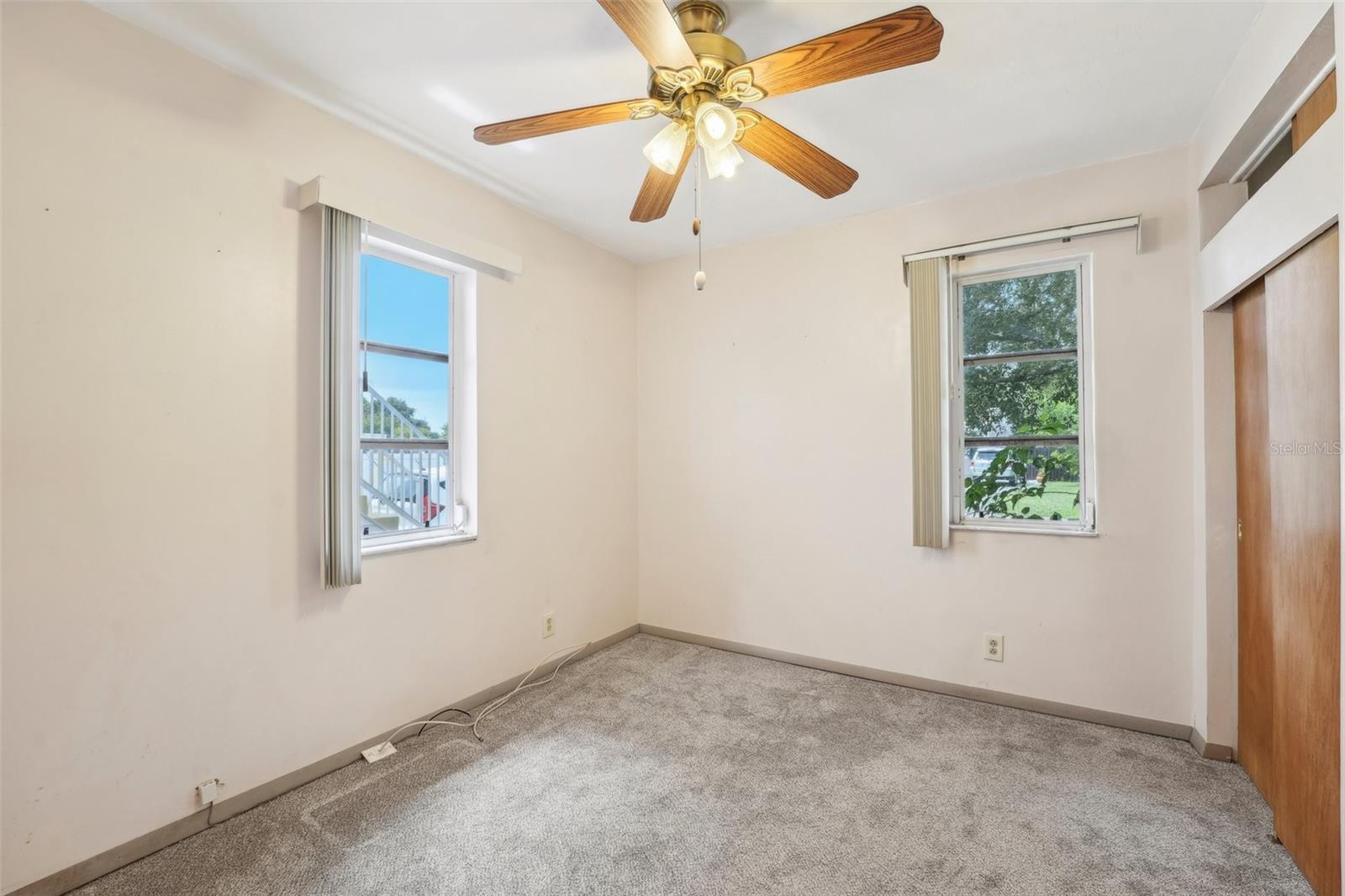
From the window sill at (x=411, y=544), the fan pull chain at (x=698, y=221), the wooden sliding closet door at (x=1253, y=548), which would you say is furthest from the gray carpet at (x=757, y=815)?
the fan pull chain at (x=698, y=221)

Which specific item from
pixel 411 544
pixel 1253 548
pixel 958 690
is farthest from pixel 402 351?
pixel 1253 548

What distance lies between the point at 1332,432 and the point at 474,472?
3.05 meters

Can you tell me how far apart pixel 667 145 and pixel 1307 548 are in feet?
7.22

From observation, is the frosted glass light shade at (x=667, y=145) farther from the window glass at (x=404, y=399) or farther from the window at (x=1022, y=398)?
the window at (x=1022, y=398)

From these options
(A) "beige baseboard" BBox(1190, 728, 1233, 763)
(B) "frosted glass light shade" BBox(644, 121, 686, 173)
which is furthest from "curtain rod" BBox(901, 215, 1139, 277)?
(A) "beige baseboard" BBox(1190, 728, 1233, 763)

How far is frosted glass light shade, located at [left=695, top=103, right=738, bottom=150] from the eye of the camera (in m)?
1.61

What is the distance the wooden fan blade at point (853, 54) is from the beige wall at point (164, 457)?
5.74 ft

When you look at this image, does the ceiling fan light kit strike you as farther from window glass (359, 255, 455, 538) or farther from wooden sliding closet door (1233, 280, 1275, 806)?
wooden sliding closet door (1233, 280, 1275, 806)

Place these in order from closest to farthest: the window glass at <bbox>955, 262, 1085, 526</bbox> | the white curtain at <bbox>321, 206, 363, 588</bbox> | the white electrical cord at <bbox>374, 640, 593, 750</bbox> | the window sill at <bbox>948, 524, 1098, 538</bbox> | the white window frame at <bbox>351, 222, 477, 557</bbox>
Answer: the white curtain at <bbox>321, 206, 363, 588</bbox> < the white electrical cord at <bbox>374, 640, 593, 750</bbox> < the window sill at <bbox>948, 524, 1098, 538</bbox> < the window glass at <bbox>955, 262, 1085, 526</bbox> < the white window frame at <bbox>351, 222, 477, 557</bbox>

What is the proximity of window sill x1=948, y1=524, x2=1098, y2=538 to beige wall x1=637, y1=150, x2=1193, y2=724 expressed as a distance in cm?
3

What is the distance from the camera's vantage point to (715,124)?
1.62m

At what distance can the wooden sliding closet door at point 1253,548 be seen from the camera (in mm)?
1972

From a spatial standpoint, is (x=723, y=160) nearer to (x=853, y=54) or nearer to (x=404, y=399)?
(x=853, y=54)

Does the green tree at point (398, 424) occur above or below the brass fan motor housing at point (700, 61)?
below
